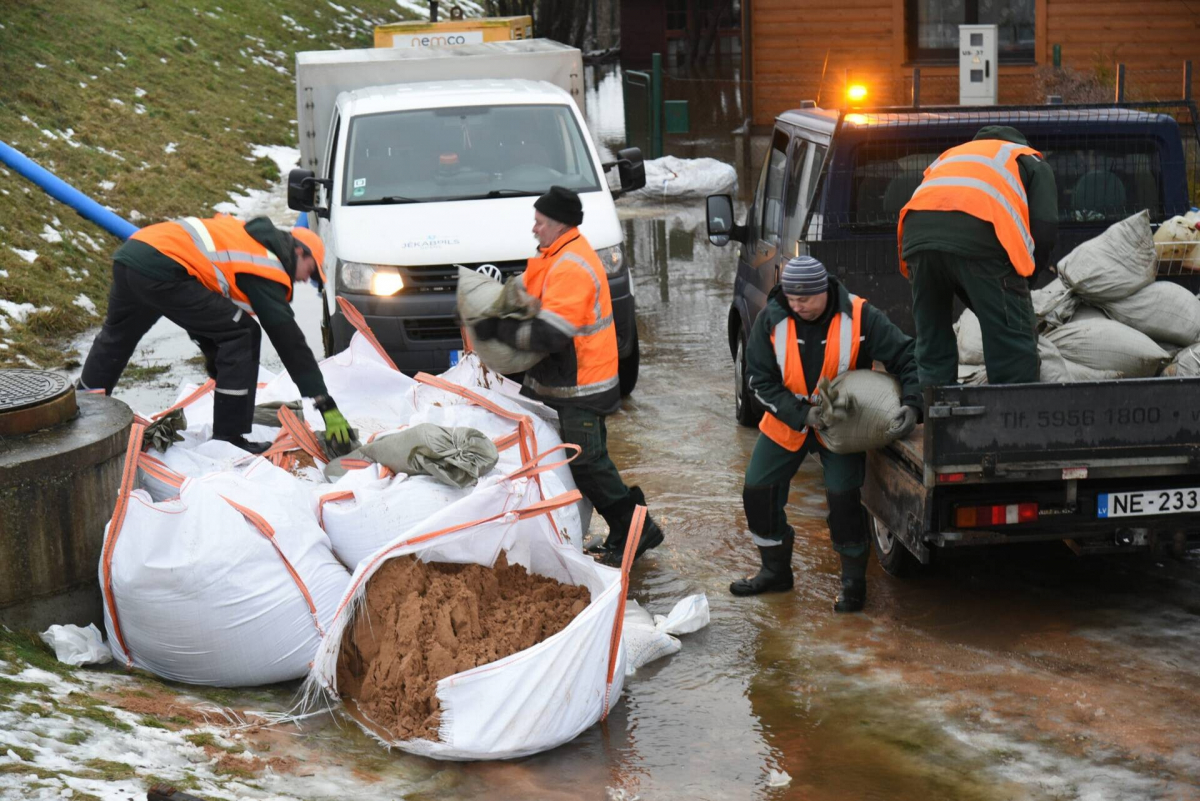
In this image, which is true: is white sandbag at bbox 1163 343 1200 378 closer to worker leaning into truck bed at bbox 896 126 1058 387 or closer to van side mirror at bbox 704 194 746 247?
worker leaning into truck bed at bbox 896 126 1058 387

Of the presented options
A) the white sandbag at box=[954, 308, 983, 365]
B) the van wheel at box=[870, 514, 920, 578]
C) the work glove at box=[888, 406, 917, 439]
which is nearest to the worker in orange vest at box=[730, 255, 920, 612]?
the work glove at box=[888, 406, 917, 439]

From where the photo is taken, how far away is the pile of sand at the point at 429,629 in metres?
4.33

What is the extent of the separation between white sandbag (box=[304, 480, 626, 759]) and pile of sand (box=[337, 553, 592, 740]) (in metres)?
0.06

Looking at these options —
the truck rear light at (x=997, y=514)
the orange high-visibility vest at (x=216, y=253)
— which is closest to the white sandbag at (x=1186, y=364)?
the truck rear light at (x=997, y=514)

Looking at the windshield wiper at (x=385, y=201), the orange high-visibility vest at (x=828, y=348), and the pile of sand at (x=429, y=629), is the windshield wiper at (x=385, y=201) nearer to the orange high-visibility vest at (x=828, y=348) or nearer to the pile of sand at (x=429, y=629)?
the orange high-visibility vest at (x=828, y=348)

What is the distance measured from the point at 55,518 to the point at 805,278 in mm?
2830

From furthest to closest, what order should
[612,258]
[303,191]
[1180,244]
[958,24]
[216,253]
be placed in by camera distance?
1. [958,24]
2. [303,191]
3. [612,258]
4. [1180,244]
5. [216,253]

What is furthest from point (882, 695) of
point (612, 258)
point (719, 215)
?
point (612, 258)

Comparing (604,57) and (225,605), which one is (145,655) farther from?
(604,57)

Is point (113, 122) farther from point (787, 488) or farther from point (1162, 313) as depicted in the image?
point (1162, 313)

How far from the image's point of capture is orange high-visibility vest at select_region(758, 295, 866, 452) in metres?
5.47

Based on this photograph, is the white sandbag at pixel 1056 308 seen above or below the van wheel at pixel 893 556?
above

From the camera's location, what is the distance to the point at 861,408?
17.5ft

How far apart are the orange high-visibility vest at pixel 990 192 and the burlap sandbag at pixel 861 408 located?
0.70 m
